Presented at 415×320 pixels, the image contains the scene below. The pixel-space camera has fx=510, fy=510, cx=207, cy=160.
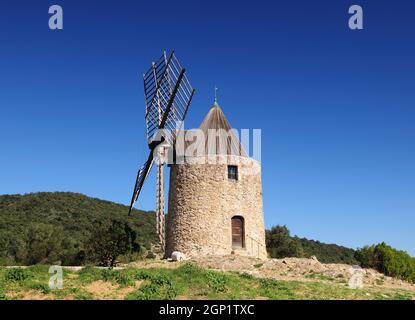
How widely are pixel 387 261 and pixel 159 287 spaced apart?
16.7 meters

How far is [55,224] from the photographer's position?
155 ft

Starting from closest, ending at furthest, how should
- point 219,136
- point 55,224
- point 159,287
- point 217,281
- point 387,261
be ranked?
point 159,287 → point 217,281 → point 219,136 → point 387,261 → point 55,224

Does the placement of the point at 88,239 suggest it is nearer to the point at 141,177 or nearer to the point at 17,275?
the point at 141,177

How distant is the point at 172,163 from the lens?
71.8 feet

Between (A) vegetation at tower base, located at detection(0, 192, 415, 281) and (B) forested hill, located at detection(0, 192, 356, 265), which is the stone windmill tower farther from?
(B) forested hill, located at detection(0, 192, 356, 265)

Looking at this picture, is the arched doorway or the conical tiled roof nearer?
the arched doorway

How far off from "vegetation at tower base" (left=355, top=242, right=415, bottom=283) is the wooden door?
29.7 ft

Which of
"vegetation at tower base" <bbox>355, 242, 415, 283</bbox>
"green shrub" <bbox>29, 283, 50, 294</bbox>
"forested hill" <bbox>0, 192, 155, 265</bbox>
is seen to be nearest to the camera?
"green shrub" <bbox>29, 283, 50, 294</bbox>

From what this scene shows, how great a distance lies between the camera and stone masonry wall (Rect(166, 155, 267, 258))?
20250 mm

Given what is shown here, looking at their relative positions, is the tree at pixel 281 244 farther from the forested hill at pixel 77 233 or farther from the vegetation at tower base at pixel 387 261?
the vegetation at tower base at pixel 387 261

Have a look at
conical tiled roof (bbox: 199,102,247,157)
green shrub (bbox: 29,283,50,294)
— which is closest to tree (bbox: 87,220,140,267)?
conical tiled roof (bbox: 199,102,247,157)

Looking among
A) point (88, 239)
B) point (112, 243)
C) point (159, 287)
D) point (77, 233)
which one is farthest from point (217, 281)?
point (77, 233)

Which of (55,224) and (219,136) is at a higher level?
(219,136)
